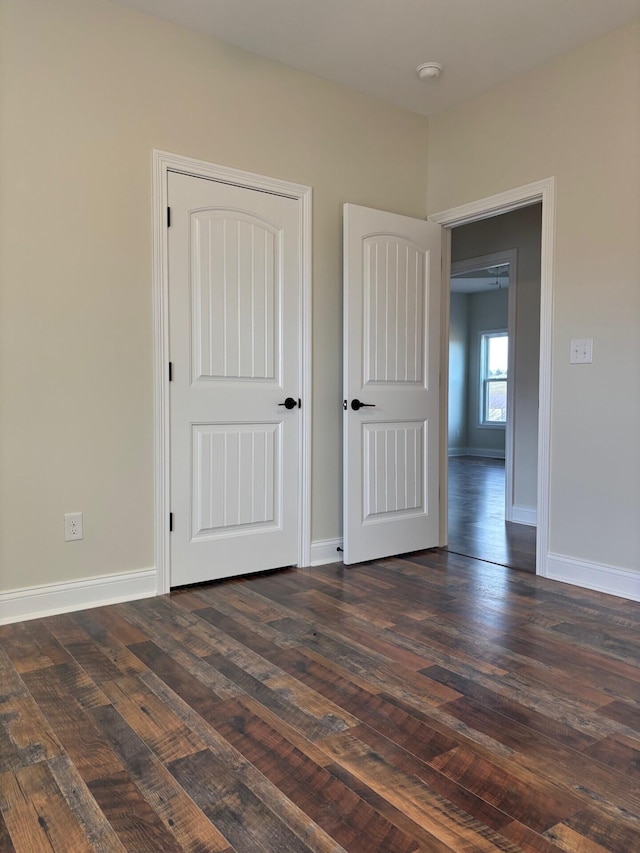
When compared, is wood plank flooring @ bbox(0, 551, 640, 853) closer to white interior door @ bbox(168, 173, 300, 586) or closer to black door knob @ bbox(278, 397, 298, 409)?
white interior door @ bbox(168, 173, 300, 586)

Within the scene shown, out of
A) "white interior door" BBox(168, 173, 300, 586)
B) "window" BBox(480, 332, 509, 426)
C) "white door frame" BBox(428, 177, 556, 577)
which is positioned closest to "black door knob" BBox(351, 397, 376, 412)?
"white interior door" BBox(168, 173, 300, 586)

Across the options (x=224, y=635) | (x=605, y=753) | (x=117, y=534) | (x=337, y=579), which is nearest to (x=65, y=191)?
(x=117, y=534)

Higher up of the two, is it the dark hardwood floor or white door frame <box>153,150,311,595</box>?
white door frame <box>153,150,311,595</box>

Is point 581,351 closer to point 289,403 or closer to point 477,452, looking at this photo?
point 289,403

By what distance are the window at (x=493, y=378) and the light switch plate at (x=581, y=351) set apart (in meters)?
7.66

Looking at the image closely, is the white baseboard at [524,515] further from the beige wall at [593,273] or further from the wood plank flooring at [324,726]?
the wood plank flooring at [324,726]

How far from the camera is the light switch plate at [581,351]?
3.17m

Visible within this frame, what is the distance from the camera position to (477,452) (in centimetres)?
1099

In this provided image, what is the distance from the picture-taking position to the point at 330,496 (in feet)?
12.1

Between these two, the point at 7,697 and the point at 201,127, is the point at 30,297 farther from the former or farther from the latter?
the point at 7,697

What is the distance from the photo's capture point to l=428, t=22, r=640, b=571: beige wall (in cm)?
301

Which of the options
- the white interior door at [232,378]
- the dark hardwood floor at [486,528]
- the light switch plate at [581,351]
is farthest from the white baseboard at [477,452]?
the white interior door at [232,378]

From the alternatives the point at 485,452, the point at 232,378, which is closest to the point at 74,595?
the point at 232,378

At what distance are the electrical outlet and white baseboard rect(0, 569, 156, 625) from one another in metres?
0.20
